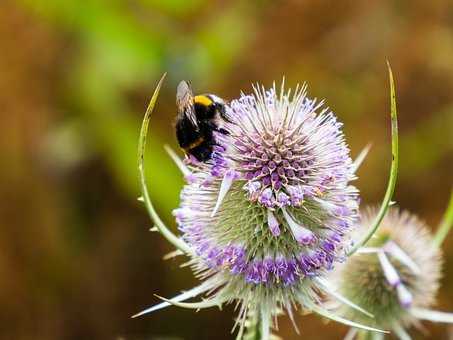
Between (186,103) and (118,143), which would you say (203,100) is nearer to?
(186,103)

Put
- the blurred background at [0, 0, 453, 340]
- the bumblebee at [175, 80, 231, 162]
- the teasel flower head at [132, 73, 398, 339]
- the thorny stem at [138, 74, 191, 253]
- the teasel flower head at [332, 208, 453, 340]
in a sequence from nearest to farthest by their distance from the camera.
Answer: the thorny stem at [138, 74, 191, 253] < the teasel flower head at [132, 73, 398, 339] < the bumblebee at [175, 80, 231, 162] < the teasel flower head at [332, 208, 453, 340] < the blurred background at [0, 0, 453, 340]

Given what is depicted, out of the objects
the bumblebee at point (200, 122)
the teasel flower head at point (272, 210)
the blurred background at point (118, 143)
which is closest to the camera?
the teasel flower head at point (272, 210)

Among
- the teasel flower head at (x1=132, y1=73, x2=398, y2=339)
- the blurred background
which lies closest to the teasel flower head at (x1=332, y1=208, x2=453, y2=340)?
the teasel flower head at (x1=132, y1=73, x2=398, y2=339)

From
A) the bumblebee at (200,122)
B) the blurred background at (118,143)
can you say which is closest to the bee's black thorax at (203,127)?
the bumblebee at (200,122)

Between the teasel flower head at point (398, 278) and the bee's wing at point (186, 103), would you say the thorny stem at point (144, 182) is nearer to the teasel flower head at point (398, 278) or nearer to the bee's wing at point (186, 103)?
the bee's wing at point (186, 103)

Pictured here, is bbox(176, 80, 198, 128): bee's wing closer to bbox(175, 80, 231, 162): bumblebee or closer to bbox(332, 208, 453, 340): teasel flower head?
bbox(175, 80, 231, 162): bumblebee

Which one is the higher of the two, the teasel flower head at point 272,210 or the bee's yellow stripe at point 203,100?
the bee's yellow stripe at point 203,100
